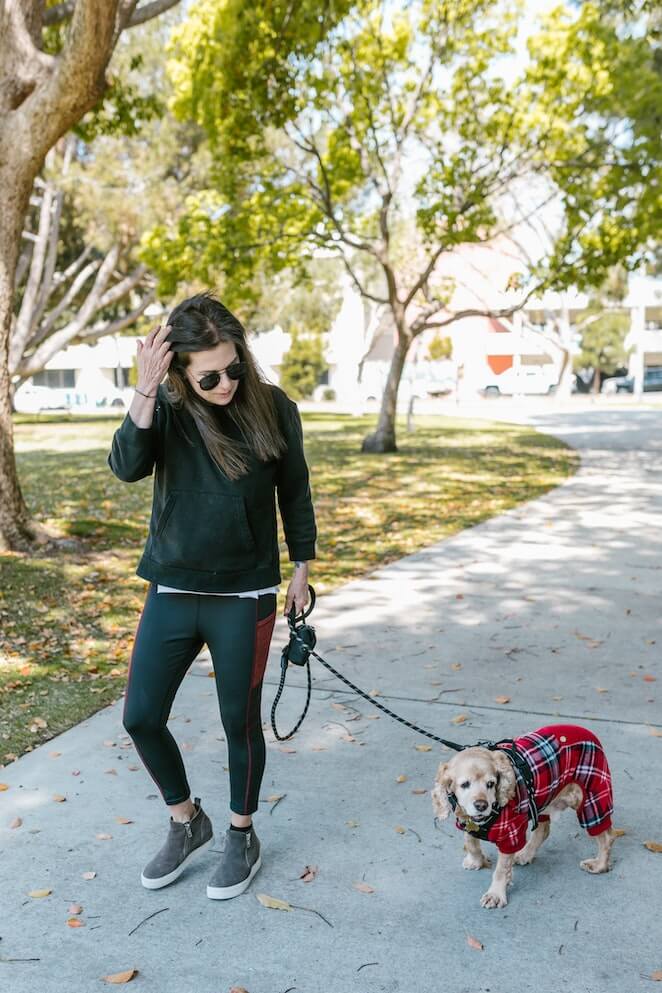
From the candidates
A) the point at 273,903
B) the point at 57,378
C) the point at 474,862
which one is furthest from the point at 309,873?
the point at 57,378

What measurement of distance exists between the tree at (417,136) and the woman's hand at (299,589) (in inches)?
566

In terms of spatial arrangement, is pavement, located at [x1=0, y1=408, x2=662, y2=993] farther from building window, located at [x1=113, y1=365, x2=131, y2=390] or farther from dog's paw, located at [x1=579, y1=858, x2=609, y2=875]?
building window, located at [x1=113, y1=365, x2=131, y2=390]

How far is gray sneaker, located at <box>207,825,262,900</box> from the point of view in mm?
3252

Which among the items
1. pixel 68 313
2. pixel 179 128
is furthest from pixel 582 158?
pixel 68 313

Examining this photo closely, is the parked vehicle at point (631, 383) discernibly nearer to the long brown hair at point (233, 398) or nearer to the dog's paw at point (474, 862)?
the dog's paw at point (474, 862)

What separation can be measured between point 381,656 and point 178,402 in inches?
122

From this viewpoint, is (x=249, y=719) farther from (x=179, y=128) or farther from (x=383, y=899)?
(x=179, y=128)

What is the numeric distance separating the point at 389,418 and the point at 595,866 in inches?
648

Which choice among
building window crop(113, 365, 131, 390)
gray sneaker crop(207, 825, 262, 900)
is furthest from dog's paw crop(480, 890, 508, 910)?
building window crop(113, 365, 131, 390)

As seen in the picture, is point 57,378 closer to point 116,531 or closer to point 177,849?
point 116,531

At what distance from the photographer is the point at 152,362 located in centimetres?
295

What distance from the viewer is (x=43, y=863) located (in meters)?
3.50

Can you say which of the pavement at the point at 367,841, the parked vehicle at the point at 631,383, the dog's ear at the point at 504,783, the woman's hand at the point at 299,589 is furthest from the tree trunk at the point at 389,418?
the parked vehicle at the point at 631,383

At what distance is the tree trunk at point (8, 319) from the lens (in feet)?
27.4
